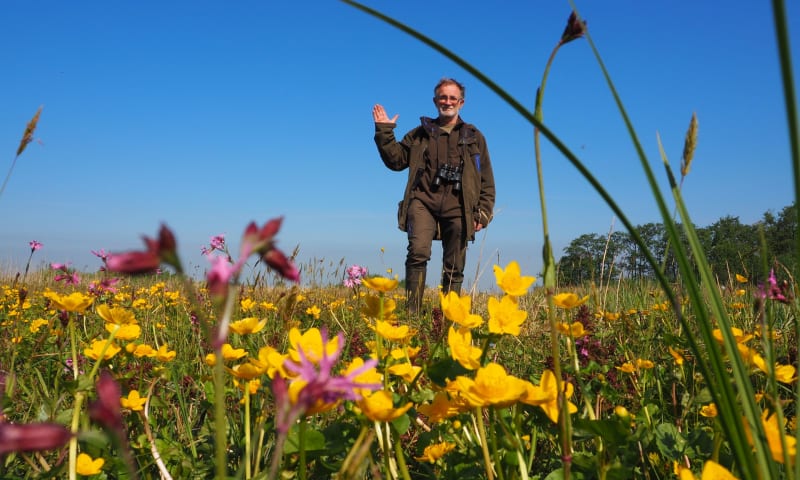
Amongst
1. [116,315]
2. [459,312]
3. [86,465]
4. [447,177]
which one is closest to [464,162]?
[447,177]

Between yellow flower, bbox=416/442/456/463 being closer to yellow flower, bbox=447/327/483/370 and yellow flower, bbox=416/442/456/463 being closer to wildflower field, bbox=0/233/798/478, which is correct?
wildflower field, bbox=0/233/798/478

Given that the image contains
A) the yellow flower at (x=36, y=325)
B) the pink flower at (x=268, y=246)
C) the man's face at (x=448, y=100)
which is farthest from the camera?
the man's face at (x=448, y=100)

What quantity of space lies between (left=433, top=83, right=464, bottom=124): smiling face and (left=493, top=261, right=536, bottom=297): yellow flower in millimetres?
5797

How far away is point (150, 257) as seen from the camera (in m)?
0.43

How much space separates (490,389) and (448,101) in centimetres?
619

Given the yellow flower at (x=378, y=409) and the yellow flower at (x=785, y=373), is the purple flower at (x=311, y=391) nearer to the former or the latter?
the yellow flower at (x=378, y=409)

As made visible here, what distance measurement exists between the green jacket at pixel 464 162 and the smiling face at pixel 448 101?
0.53ft

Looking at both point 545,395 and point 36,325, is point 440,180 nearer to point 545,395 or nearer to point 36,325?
point 36,325

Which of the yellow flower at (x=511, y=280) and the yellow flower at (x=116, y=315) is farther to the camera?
the yellow flower at (x=116, y=315)

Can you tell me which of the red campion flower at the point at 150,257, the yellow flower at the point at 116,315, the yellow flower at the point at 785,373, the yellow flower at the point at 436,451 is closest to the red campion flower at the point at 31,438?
the red campion flower at the point at 150,257

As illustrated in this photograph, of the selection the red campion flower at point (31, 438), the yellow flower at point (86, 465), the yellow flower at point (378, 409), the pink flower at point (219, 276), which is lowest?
the yellow flower at point (86, 465)


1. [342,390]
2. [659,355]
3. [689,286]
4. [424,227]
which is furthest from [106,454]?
[424,227]

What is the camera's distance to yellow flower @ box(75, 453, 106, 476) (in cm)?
115

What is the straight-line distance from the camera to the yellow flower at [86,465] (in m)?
1.15
